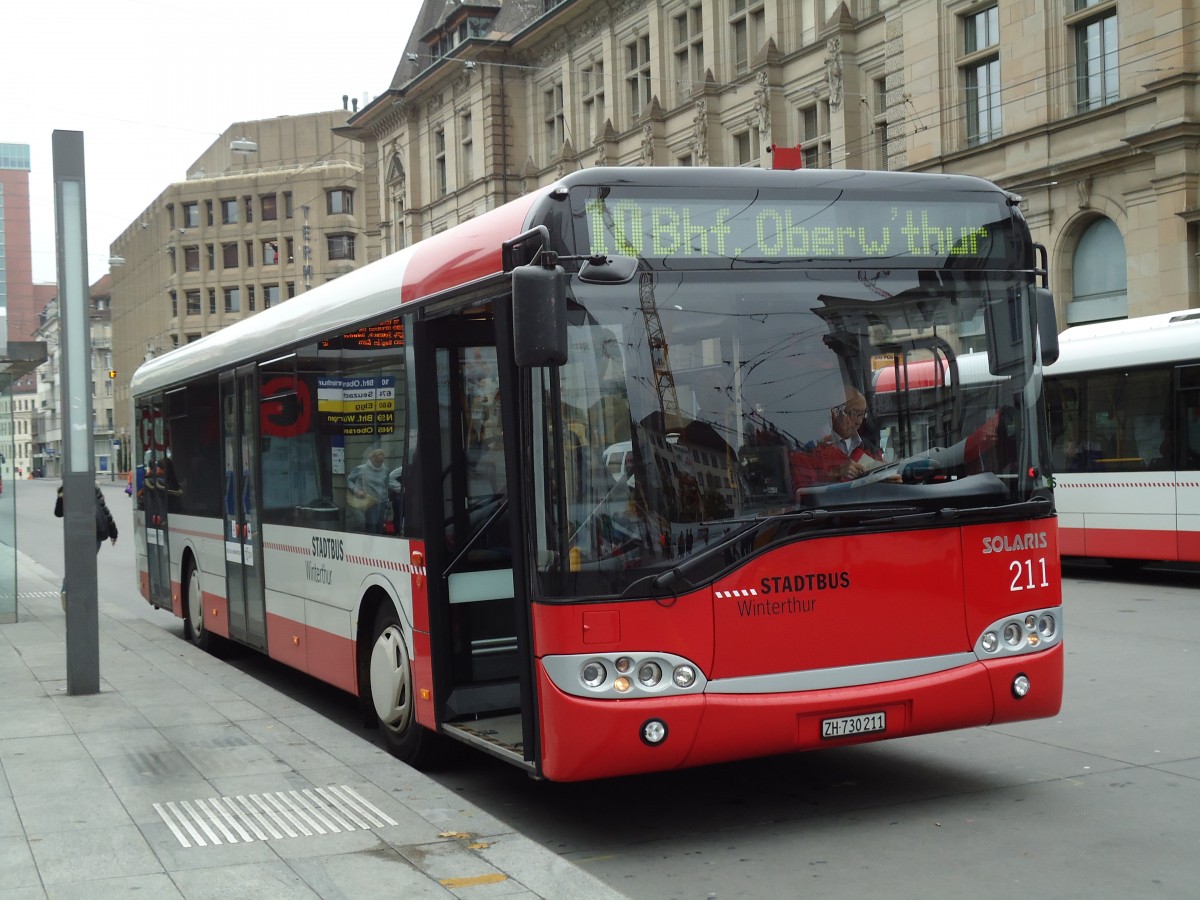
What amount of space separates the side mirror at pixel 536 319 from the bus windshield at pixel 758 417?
238 millimetres

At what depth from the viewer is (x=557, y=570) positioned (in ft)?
20.6

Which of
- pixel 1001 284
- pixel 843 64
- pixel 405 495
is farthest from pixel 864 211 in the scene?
pixel 843 64

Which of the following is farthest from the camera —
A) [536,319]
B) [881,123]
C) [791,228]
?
[881,123]

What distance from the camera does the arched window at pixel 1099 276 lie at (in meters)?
30.2

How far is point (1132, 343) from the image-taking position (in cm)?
1819

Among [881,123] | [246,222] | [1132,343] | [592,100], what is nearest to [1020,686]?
[1132,343]

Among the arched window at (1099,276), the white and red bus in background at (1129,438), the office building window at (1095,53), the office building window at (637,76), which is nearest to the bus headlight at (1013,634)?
the white and red bus in background at (1129,438)

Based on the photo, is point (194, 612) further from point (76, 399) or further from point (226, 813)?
point (226, 813)

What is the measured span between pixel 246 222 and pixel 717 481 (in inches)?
3840

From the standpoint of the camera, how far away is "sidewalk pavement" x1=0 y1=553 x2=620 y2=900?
5895 millimetres

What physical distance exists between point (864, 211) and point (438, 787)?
143 inches

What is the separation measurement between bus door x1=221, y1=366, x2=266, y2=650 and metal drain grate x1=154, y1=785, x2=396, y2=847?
4.13m

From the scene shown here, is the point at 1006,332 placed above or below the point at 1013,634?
above

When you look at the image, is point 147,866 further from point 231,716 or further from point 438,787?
point 231,716
